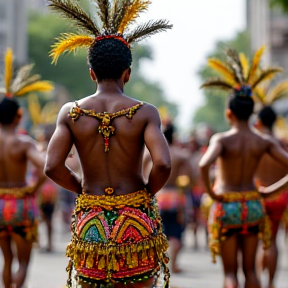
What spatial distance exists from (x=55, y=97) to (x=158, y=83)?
201ft

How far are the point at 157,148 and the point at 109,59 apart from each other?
667mm

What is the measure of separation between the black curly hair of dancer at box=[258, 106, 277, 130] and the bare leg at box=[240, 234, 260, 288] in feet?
7.19

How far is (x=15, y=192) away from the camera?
26.0ft

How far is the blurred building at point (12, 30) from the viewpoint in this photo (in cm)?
5744

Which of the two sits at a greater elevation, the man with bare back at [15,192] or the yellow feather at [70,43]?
the yellow feather at [70,43]

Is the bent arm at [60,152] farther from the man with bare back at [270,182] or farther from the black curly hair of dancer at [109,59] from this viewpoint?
the man with bare back at [270,182]

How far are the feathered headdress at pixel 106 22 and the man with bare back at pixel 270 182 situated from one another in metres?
3.98

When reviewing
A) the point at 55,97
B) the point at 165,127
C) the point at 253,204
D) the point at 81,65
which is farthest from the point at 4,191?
the point at 55,97

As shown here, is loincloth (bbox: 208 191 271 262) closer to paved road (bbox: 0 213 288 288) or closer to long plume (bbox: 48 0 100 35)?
paved road (bbox: 0 213 288 288)

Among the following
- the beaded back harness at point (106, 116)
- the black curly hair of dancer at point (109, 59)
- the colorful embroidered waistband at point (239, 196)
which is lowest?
the colorful embroidered waistband at point (239, 196)

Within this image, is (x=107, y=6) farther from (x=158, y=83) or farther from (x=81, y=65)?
(x=158, y=83)

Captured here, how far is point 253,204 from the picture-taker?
297 inches

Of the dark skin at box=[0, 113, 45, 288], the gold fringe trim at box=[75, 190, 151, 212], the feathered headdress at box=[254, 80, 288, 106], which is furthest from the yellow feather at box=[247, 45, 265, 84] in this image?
the gold fringe trim at box=[75, 190, 151, 212]

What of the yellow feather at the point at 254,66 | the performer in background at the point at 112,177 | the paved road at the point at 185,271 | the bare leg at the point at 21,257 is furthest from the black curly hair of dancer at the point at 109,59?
the paved road at the point at 185,271
